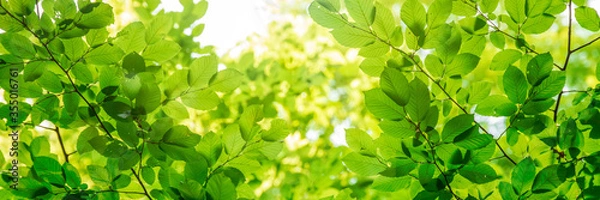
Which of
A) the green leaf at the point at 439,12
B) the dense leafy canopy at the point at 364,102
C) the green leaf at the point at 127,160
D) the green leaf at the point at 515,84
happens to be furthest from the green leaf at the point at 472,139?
the green leaf at the point at 127,160

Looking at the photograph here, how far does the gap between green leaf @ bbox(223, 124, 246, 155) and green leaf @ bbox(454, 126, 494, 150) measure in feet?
1.27

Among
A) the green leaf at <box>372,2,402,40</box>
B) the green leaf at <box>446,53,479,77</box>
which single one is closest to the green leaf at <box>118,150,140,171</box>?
the green leaf at <box>372,2,402,40</box>

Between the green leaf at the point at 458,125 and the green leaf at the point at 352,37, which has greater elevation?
the green leaf at the point at 352,37

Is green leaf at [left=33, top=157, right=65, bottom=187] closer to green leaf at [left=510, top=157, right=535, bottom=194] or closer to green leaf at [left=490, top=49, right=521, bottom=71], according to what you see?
green leaf at [left=510, top=157, right=535, bottom=194]

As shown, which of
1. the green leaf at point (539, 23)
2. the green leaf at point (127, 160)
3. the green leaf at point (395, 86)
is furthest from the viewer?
the green leaf at point (539, 23)

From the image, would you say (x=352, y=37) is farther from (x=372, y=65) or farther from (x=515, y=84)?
(x=515, y=84)

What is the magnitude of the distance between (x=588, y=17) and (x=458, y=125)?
413mm

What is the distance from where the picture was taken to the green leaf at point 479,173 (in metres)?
0.82

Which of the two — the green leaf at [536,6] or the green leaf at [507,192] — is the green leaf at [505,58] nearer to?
the green leaf at [536,6]

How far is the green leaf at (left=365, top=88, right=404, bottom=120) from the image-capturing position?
77 centimetres

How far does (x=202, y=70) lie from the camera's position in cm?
92

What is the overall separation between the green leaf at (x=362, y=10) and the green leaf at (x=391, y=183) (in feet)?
0.91

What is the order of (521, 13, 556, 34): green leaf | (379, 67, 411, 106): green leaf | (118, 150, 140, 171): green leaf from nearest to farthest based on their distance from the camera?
(379, 67, 411, 106): green leaf
(118, 150, 140, 171): green leaf
(521, 13, 556, 34): green leaf

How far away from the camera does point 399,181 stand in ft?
2.96
